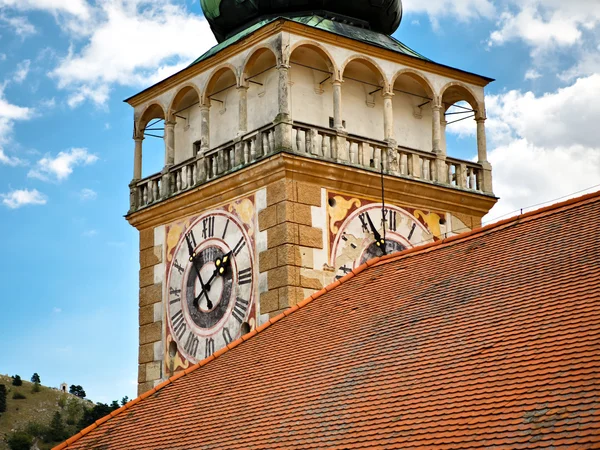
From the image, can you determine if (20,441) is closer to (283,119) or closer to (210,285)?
(210,285)

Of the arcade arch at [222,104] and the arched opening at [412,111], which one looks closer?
the arcade arch at [222,104]

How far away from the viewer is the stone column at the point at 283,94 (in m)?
22.3

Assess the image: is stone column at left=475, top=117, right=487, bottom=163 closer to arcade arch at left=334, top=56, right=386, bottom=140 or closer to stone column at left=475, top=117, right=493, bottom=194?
stone column at left=475, top=117, right=493, bottom=194

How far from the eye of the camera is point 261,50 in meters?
23.2

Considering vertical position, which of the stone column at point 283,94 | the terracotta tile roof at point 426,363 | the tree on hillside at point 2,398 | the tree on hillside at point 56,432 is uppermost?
the tree on hillside at point 2,398

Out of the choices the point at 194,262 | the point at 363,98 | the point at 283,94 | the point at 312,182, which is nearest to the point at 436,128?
the point at 363,98

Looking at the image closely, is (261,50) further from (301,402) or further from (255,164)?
(301,402)

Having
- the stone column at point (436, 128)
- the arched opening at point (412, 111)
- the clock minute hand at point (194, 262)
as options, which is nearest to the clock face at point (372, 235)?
the stone column at point (436, 128)

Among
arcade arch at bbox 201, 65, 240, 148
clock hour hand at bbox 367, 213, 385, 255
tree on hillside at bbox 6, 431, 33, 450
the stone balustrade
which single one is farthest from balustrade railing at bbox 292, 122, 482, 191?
tree on hillside at bbox 6, 431, 33, 450

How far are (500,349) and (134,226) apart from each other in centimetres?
1320

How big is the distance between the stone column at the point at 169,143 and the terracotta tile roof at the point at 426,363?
23.4ft

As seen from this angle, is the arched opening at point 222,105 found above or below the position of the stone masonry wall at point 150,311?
above

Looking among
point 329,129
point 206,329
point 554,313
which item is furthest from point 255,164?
point 554,313

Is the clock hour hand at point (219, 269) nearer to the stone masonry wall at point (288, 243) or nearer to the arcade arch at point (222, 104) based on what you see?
the stone masonry wall at point (288, 243)
